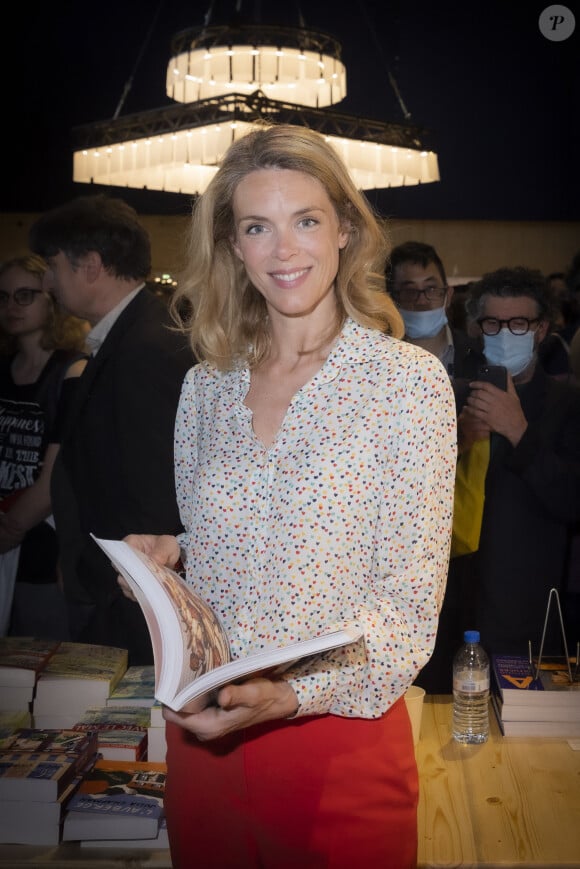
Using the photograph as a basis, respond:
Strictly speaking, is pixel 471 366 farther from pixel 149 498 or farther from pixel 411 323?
pixel 149 498

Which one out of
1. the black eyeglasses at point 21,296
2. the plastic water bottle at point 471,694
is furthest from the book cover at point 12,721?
the black eyeglasses at point 21,296

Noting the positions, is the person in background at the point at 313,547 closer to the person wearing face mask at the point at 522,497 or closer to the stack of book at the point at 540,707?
the stack of book at the point at 540,707

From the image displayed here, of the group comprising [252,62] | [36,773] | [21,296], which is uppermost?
[252,62]

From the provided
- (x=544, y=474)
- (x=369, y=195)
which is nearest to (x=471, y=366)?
(x=544, y=474)

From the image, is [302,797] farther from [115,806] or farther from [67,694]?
[67,694]

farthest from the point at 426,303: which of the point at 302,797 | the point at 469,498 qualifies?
the point at 302,797

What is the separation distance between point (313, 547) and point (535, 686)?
38.1 inches

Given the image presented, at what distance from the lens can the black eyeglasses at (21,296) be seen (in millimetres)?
3706

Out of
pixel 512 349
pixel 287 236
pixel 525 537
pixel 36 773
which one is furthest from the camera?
pixel 512 349

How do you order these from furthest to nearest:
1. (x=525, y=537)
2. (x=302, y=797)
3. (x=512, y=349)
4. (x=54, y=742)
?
(x=512, y=349), (x=525, y=537), (x=54, y=742), (x=302, y=797)

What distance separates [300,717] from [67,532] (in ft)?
5.41

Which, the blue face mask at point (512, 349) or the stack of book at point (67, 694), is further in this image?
the blue face mask at point (512, 349)

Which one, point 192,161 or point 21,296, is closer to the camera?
point 21,296

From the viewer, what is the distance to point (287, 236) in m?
1.52
